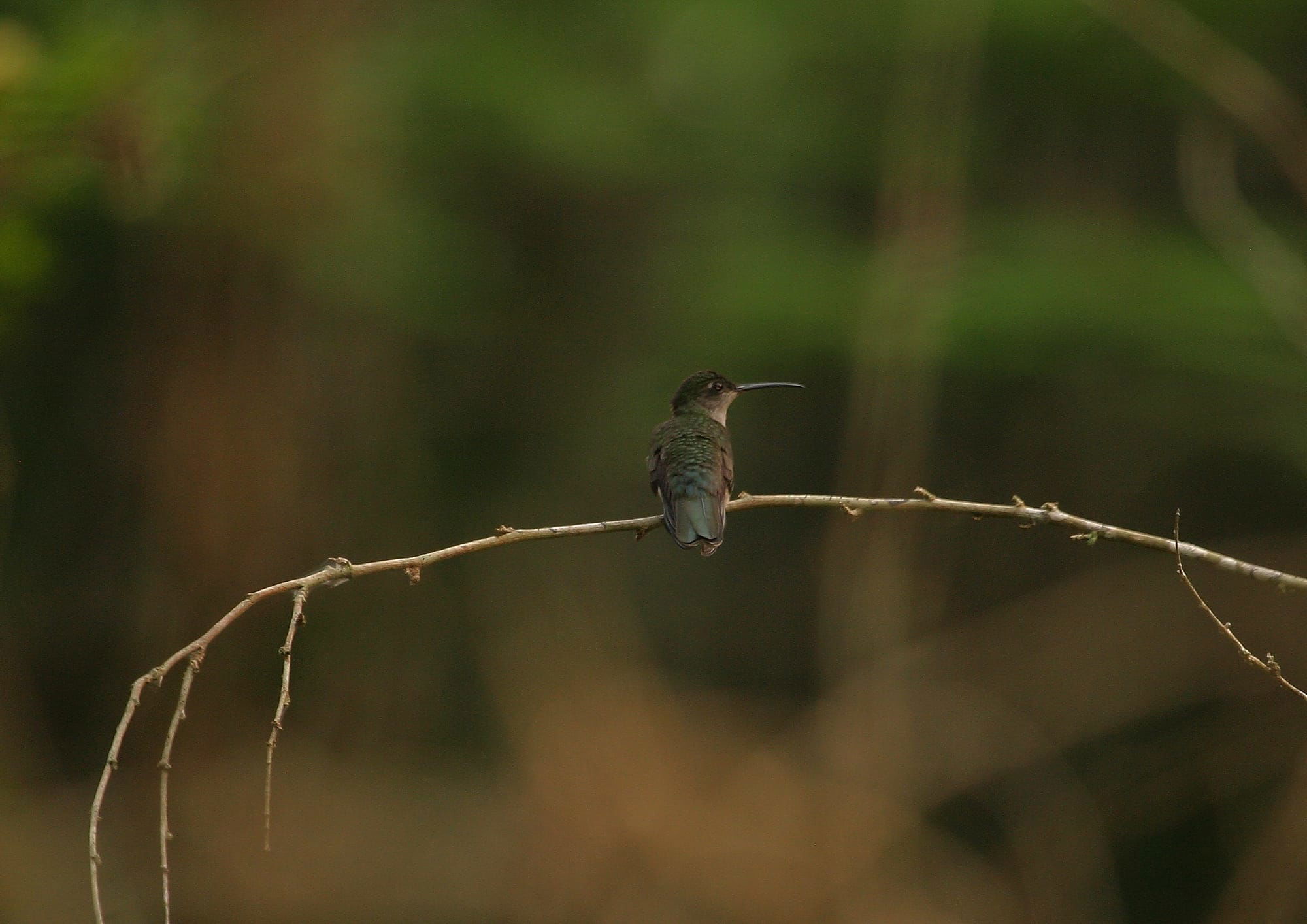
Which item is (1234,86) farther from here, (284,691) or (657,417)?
(657,417)

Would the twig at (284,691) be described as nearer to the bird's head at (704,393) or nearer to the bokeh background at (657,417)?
the bird's head at (704,393)

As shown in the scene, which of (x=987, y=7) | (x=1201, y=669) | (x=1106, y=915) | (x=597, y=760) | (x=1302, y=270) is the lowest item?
(x=1106, y=915)

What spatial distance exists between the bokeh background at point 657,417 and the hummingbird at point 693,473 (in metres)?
1.63

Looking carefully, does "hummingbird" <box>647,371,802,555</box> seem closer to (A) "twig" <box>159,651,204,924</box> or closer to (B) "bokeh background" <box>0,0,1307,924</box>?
(B) "bokeh background" <box>0,0,1307,924</box>

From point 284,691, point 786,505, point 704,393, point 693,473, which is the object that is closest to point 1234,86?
point 704,393

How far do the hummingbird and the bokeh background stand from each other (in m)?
1.63

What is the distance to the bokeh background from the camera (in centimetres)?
826

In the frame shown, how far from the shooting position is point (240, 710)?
363 inches

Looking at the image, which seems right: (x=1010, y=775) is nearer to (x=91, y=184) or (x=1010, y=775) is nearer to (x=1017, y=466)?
(x=1017, y=466)

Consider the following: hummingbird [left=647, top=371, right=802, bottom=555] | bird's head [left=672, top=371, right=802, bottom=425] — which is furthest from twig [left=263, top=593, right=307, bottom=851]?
bird's head [left=672, top=371, right=802, bottom=425]

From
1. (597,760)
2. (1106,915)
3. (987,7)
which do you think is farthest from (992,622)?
(987,7)

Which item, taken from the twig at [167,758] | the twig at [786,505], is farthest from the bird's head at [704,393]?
the twig at [167,758]

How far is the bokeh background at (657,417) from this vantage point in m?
8.26

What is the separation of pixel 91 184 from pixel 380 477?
538cm
